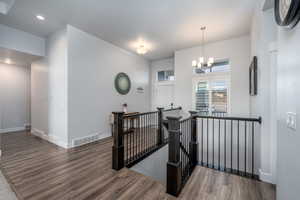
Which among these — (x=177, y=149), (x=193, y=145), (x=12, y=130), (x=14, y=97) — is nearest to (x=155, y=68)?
Result: (x=193, y=145)

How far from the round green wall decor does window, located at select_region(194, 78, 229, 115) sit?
2655 millimetres

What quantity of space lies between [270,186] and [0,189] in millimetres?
3885

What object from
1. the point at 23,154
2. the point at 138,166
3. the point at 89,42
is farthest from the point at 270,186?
the point at 89,42

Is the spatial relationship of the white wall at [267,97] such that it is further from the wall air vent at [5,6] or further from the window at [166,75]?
the wall air vent at [5,6]

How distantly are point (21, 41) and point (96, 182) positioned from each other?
439 centimetres

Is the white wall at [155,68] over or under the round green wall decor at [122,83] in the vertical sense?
over

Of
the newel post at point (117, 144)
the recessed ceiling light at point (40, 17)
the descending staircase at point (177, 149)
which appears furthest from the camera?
the recessed ceiling light at point (40, 17)

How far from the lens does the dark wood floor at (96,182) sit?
1.77 m

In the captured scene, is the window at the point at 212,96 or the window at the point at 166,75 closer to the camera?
the window at the point at 212,96

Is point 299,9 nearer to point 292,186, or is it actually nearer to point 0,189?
point 292,186

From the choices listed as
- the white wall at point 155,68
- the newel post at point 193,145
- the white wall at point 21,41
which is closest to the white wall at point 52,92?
the white wall at point 21,41

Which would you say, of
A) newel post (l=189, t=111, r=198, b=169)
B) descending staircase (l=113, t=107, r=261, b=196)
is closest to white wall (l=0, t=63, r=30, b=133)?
descending staircase (l=113, t=107, r=261, b=196)

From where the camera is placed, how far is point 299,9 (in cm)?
77

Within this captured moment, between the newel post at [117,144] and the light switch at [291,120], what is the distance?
85.0 inches
